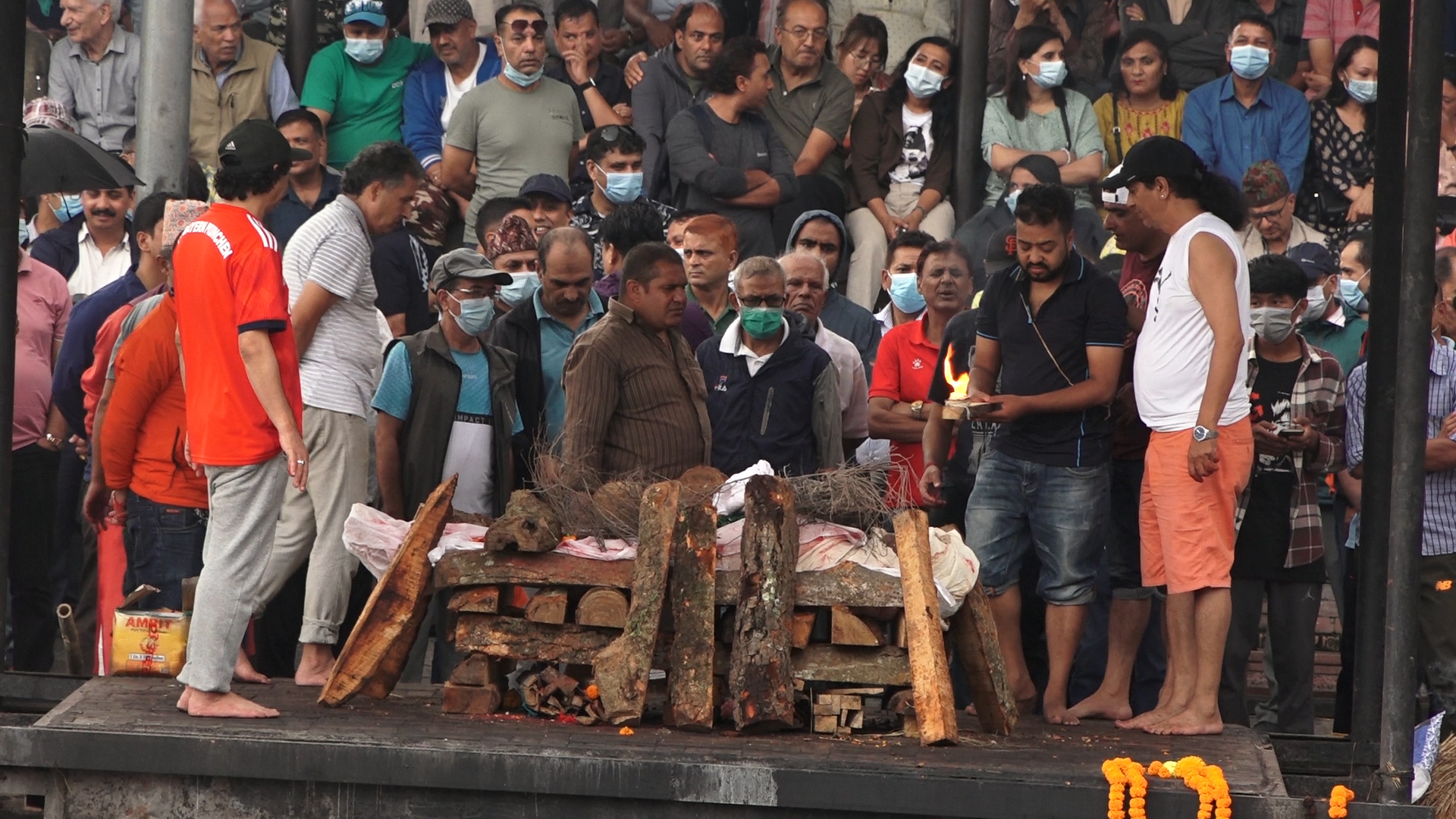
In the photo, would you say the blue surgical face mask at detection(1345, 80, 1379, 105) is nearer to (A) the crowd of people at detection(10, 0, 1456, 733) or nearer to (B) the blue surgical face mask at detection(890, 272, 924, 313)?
(A) the crowd of people at detection(10, 0, 1456, 733)

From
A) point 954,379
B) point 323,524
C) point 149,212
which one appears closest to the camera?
point 323,524

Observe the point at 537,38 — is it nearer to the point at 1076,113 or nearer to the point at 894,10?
the point at 894,10

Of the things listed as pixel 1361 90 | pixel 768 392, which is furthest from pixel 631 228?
pixel 1361 90

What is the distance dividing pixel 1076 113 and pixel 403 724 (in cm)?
665

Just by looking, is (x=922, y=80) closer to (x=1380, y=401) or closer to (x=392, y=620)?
(x=1380, y=401)

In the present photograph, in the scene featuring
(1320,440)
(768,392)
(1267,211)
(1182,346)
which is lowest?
(1320,440)

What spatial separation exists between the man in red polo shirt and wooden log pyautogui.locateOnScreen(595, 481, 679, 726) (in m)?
1.17

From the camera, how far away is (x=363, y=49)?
1126 cm

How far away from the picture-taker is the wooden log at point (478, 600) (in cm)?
654

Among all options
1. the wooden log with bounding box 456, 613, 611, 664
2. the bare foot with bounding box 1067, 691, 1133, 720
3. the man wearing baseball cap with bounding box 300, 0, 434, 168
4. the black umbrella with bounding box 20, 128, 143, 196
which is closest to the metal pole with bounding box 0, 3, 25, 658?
the wooden log with bounding box 456, 613, 611, 664

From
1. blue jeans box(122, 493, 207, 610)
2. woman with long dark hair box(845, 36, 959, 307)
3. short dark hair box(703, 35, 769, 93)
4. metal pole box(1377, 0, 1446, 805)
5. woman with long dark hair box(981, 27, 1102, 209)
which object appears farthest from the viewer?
woman with long dark hair box(981, 27, 1102, 209)

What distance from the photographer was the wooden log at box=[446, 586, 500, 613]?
6.54 m

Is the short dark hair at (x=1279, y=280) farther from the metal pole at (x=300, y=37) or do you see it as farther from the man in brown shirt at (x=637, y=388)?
the metal pole at (x=300, y=37)

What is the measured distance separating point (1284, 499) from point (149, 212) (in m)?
5.24
